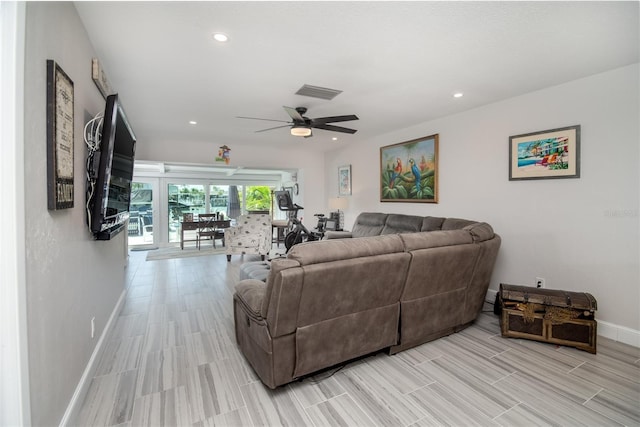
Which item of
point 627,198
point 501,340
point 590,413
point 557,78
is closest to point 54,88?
point 590,413

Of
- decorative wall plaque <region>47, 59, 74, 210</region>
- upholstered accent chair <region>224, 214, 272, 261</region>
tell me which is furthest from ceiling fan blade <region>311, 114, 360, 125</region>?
upholstered accent chair <region>224, 214, 272, 261</region>

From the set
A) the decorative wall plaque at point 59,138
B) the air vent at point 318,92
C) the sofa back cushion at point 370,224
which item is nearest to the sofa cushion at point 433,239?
the air vent at point 318,92

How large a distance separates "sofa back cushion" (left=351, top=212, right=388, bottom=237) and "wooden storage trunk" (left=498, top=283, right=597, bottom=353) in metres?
2.48

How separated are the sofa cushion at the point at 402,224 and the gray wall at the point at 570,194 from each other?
50cm

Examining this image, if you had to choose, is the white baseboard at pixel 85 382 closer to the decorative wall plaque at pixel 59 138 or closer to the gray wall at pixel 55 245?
the gray wall at pixel 55 245

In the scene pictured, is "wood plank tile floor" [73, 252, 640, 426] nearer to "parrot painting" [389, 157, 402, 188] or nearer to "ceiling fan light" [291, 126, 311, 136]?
"ceiling fan light" [291, 126, 311, 136]

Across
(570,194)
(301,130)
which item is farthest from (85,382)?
(570,194)

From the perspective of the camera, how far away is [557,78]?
284 centimetres

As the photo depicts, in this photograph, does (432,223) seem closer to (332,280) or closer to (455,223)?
(455,223)

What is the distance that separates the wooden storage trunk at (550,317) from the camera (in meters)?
2.40

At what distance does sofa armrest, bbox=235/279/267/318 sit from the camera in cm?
189

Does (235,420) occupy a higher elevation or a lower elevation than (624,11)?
lower

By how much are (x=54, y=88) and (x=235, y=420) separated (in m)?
1.97

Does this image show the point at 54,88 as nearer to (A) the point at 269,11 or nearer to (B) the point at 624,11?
(A) the point at 269,11
